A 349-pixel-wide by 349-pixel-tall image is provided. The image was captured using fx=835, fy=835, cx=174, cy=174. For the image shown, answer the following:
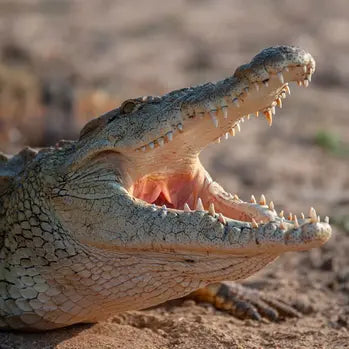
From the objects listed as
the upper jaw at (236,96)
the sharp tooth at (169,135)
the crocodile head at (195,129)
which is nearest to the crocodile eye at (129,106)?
the crocodile head at (195,129)

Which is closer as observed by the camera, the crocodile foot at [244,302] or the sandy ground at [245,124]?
the sandy ground at [245,124]

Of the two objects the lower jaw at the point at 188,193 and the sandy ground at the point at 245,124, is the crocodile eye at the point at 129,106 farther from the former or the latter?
the sandy ground at the point at 245,124

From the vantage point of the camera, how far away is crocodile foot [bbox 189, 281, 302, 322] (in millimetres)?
5430

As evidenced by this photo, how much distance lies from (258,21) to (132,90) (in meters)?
5.34

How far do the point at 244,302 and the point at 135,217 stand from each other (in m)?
1.67

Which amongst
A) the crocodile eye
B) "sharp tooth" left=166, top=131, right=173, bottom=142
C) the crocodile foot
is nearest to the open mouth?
"sharp tooth" left=166, top=131, right=173, bottom=142

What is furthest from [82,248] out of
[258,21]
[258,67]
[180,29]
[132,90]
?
[258,21]

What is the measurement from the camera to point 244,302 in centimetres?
550

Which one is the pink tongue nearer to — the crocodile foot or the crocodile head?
the crocodile head

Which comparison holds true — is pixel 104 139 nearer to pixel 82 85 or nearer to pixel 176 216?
pixel 176 216

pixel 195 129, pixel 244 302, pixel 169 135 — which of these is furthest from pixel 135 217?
pixel 244 302

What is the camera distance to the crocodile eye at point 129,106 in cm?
444

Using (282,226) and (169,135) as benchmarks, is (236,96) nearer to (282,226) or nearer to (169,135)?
(169,135)

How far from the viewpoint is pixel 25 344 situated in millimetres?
4426
